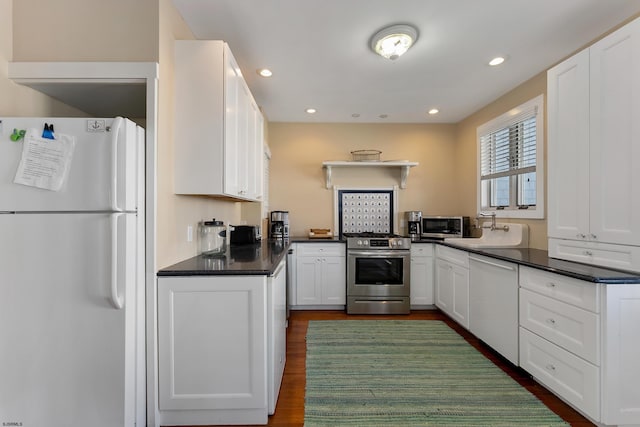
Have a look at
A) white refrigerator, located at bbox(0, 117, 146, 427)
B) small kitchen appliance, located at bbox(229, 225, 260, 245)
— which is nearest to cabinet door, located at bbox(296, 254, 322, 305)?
small kitchen appliance, located at bbox(229, 225, 260, 245)

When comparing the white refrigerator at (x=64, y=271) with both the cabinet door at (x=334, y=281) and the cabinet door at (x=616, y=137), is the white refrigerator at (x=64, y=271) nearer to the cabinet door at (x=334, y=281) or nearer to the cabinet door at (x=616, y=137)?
the cabinet door at (x=334, y=281)

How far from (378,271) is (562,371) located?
195 cm

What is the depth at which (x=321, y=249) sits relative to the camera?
3.62 m

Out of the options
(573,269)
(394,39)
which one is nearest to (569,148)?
(573,269)

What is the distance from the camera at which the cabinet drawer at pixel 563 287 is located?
1588 millimetres

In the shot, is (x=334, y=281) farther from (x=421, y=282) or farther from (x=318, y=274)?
(x=421, y=282)

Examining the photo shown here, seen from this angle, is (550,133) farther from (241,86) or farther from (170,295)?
(170,295)

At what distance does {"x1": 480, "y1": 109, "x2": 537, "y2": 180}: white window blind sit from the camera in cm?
290

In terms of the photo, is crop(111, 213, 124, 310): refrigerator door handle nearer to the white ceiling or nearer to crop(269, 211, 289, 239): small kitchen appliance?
the white ceiling

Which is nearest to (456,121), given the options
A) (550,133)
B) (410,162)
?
(410,162)

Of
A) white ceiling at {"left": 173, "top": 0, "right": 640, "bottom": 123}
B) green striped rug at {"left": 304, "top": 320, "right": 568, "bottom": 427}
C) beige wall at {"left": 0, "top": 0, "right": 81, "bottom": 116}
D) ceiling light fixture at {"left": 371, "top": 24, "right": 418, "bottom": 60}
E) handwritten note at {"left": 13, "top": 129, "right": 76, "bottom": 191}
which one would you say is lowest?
green striped rug at {"left": 304, "top": 320, "right": 568, "bottom": 427}

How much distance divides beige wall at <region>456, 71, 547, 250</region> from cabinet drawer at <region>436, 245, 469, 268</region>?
646mm

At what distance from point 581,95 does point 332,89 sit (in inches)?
80.3

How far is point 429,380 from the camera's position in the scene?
2098 mm
